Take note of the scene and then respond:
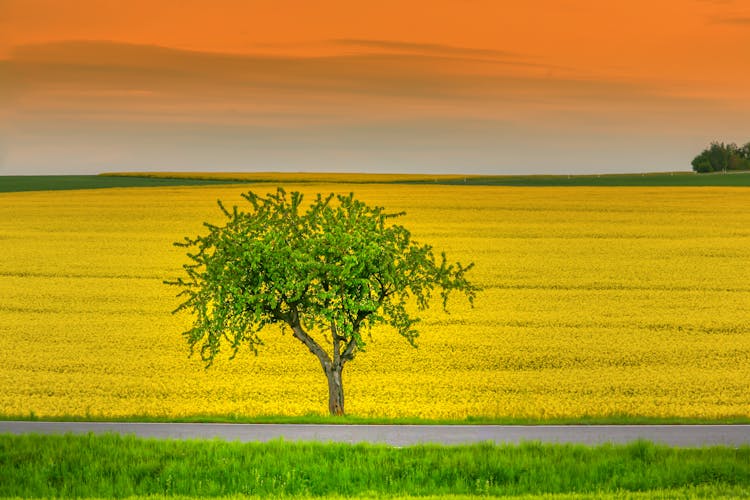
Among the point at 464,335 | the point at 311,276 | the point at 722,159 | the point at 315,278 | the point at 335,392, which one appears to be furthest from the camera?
the point at 722,159

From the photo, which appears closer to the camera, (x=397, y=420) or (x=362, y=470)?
(x=362, y=470)

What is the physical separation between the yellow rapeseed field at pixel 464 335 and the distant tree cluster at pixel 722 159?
90.4 m

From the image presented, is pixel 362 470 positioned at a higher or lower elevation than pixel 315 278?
lower

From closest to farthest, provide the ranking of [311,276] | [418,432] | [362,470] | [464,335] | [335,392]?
[362,470] < [418,432] < [311,276] < [335,392] < [464,335]

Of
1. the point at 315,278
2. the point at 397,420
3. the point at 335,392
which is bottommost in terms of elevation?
the point at 397,420

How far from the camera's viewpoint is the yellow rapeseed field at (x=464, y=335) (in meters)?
23.0

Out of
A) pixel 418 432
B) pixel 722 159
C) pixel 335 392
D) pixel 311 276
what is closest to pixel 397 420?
pixel 418 432

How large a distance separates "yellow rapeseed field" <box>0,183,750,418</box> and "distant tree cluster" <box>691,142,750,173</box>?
9041cm

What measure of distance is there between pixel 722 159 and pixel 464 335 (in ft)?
430

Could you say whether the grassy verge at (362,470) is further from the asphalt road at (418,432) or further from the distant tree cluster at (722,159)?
the distant tree cluster at (722,159)

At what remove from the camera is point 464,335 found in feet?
104

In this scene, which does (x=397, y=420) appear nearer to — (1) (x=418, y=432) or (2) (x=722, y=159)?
(1) (x=418, y=432)

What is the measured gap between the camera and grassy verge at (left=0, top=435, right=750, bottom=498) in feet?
45.8

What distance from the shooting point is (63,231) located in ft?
202
